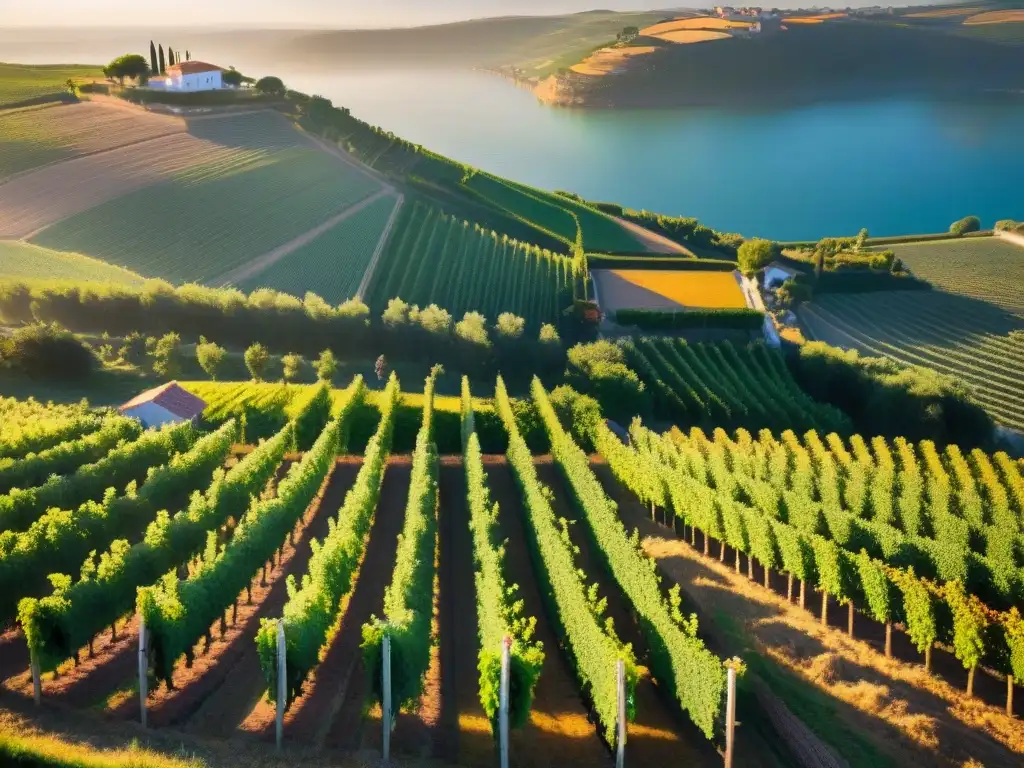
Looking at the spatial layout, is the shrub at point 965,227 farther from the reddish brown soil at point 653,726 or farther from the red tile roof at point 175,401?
the reddish brown soil at point 653,726

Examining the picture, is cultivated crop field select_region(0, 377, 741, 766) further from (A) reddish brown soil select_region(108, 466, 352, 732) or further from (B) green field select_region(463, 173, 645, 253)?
(B) green field select_region(463, 173, 645, 253)

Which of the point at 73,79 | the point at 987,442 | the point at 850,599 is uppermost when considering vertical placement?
the point at 73,79

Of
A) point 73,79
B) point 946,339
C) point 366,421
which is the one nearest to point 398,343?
point 366,421

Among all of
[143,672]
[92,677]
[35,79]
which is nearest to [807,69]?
[35,79]

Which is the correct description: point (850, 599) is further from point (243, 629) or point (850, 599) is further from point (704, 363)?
point (704, 363)

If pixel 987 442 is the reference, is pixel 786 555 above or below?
above

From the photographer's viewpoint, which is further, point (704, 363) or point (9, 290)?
point (704, 363)
